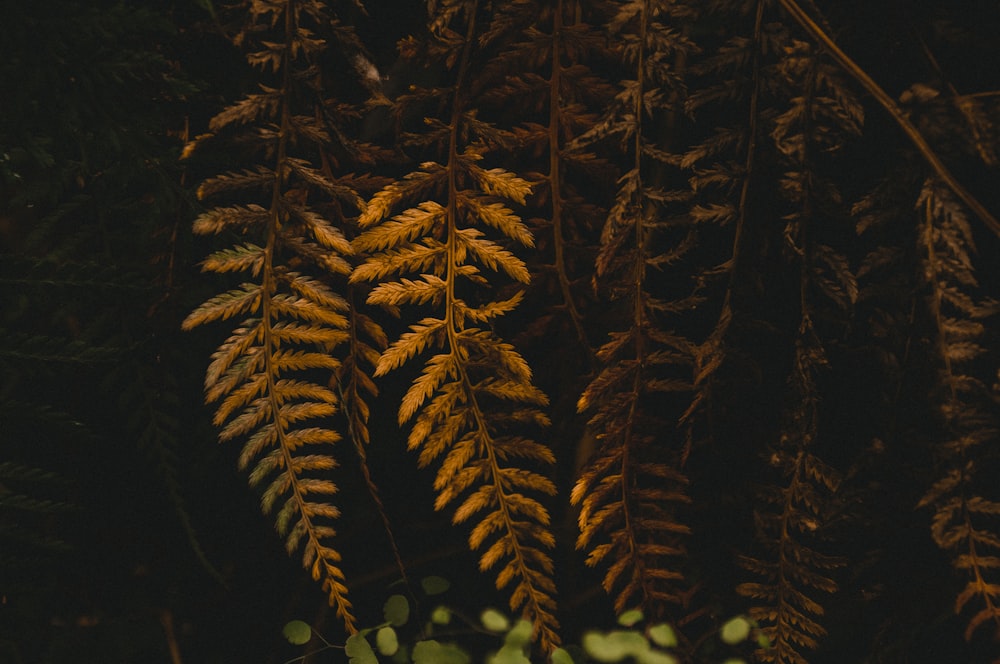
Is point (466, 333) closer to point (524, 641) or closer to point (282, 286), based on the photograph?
point (282, 286)

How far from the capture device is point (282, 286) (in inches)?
31.7

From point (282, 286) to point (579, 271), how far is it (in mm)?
446

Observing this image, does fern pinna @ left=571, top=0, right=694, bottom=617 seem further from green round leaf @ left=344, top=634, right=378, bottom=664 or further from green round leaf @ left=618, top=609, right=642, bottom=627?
green round leaf @ left=344, top=634, right=378, bottom=664

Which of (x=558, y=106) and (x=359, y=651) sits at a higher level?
(x=558, y=106)

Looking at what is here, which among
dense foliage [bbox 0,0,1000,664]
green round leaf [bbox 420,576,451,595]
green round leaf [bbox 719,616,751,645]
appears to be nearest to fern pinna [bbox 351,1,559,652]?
dense foliage [bbox 0,0,1000,664]

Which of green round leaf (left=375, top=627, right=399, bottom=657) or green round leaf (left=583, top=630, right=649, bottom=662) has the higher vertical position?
green round leaf (left=583, top=630, right=649, bottom=662)

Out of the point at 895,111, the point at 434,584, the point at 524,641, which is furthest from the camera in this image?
the point at 434,584

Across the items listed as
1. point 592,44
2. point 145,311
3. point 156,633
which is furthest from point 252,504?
point 592,44

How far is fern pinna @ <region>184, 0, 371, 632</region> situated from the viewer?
0.75 metres

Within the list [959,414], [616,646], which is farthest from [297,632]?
[959,414]

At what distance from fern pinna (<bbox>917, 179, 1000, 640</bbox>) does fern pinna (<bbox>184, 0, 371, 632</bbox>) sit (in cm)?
76

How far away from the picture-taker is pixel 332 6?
869 millimetres

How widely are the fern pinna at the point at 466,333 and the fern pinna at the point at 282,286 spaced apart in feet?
0.29

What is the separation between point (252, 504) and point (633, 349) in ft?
2.92
